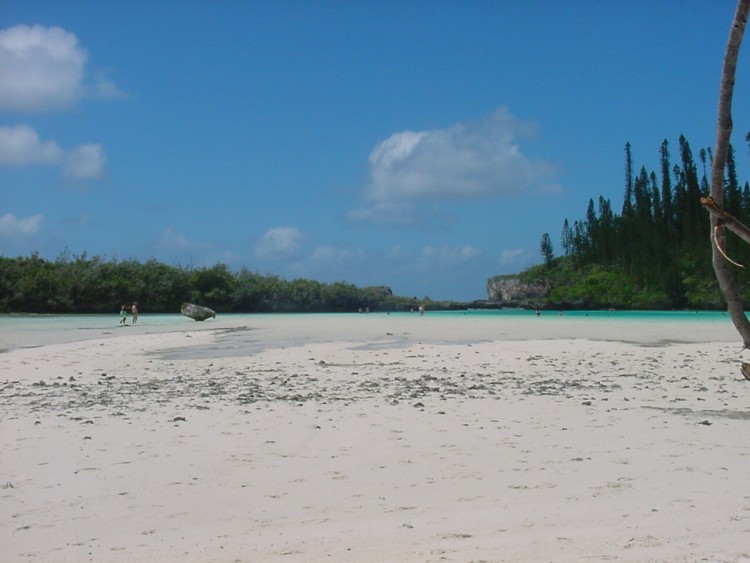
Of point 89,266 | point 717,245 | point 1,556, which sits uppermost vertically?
point 89,266

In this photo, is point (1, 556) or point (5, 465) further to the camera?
point (5, 465)

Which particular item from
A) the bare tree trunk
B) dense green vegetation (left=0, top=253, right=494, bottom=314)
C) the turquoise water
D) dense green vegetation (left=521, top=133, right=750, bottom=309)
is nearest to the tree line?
dense green vegetation (left=0, top=253, right=494, bottom=314)

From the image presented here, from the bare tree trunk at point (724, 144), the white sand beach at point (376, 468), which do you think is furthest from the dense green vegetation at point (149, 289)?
the bare tree trunk at point (724, 144)

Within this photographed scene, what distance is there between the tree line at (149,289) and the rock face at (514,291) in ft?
176

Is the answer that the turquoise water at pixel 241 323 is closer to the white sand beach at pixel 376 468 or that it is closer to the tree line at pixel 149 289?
the white sand beach at pixel 376 468

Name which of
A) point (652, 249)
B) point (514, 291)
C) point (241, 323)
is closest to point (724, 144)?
point (241, 323)

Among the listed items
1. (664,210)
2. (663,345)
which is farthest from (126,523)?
(664,210)

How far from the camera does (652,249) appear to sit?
11775 centimetres

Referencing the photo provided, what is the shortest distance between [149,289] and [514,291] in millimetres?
98163

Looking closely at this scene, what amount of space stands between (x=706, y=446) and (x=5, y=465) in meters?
7.24

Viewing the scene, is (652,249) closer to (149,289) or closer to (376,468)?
(149,289)

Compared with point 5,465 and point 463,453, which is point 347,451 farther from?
point 5,465

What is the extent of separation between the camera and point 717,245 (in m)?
3.72

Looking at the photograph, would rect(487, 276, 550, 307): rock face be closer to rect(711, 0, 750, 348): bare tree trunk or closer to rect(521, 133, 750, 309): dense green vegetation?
rect(521, 133, 750, 309): dense green vegetation
